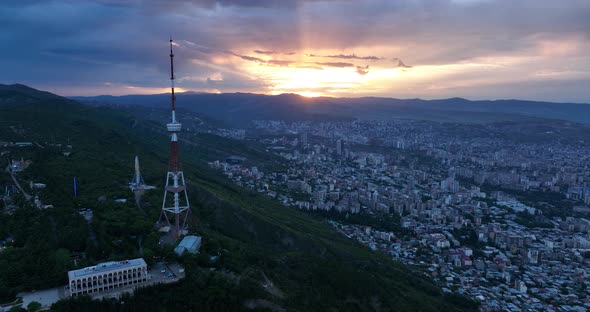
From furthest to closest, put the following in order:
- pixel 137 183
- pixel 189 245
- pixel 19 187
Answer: pixel 137 183 < pixel 19 187 < pixel 189 245

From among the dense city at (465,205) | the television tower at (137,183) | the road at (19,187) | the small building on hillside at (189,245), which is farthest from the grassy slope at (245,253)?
the dense city at (465,205)

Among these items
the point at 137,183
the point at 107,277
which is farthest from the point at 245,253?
the point at 137,183

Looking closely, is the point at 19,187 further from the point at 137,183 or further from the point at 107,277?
the point at 107,277

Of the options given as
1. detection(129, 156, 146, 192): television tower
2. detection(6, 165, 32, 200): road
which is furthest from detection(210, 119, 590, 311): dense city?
detection(6, 165, 32, 200): road

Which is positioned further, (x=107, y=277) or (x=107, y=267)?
(x=107, y=267)

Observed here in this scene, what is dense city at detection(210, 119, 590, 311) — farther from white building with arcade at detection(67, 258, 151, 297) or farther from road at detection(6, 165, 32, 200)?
road at detection(6, 165, 32, 200)

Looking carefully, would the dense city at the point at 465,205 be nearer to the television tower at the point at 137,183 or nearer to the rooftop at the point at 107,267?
the television tower at the point at 137,183

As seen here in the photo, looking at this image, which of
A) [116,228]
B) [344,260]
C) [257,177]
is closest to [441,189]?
[257,177]
